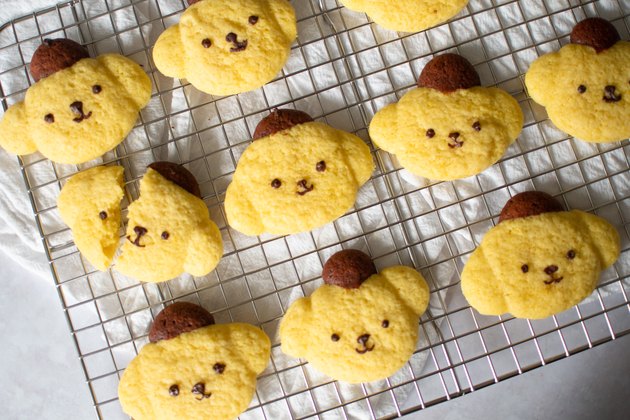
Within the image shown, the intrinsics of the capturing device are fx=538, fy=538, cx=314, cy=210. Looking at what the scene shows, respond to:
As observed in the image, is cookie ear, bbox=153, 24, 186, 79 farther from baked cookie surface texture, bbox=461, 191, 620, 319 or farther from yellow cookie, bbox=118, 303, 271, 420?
baked cookie surface texture, bbox=461, 191, 620, 319

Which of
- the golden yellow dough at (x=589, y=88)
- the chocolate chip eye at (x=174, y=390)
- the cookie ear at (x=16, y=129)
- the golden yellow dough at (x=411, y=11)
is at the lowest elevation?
the chocolate chip eye at (x=174, y=390)

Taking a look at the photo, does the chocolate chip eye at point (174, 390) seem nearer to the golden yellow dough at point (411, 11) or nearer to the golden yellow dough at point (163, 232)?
the golden yellow dough at point (163, 232)

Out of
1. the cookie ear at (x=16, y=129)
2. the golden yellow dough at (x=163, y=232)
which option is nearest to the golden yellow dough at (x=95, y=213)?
the golden yellow dough at (x=163, y=232)

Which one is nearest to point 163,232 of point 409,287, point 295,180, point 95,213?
point 95,213

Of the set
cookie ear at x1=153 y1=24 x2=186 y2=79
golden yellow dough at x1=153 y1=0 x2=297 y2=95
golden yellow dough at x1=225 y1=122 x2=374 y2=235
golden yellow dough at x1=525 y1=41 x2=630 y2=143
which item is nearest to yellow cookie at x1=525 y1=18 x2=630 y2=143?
golden yellow dough at x1=525 y1=41 x2=630 y2=143

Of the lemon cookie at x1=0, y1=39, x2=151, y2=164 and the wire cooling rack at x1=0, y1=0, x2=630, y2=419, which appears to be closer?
the lemon cookie at x1=0, y1=39, x2=151, y2=164

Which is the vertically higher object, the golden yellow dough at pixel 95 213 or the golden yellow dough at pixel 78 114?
the golden yellow dough at pixel 78 114
